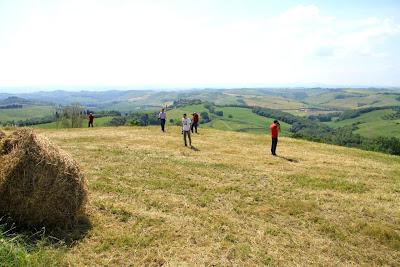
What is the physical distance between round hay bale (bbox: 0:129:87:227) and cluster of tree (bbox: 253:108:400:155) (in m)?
38.1

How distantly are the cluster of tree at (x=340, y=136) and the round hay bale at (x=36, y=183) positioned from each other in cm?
3806

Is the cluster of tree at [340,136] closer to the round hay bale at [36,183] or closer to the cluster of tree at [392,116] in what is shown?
the cluster of tree at [392,116]

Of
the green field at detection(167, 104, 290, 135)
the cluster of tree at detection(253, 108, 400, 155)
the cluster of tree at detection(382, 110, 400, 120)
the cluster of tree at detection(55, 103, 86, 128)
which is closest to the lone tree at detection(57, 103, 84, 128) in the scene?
the cluster of tree at detection(55, 103, 86, 128)

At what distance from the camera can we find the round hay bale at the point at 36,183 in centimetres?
831

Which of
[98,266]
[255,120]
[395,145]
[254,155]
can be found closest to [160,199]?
[98,266]

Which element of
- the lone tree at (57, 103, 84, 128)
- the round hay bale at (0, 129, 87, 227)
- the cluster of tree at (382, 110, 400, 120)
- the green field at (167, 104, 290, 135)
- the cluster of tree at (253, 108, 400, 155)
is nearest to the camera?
the round hay bale at (0, 129, 87, 227)

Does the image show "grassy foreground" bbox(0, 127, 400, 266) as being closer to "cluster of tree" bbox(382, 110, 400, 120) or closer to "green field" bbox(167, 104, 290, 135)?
"green field" bbox(167, 104, 290, 135)

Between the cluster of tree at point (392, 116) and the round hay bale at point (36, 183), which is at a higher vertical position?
the round hay bale at point (36, 183)

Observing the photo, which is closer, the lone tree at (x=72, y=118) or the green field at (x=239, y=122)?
the lone tree at (x=72, y=118)

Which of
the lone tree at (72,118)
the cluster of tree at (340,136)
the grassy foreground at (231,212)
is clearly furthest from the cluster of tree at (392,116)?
the grassy foreground at (231,212)

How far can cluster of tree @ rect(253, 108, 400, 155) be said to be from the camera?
5111 centimetres

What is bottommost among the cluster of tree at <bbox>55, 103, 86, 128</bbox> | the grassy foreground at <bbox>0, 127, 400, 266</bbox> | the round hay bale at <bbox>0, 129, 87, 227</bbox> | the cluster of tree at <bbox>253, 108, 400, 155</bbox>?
the cluster of tree at <bbox>253, 108, 400, 155</bbox>

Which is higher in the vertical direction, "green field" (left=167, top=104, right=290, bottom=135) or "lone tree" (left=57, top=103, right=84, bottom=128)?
"lone tree" (left=57, top=103, right=84, bottom=128)

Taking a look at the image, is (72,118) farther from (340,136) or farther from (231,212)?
(340,136)
